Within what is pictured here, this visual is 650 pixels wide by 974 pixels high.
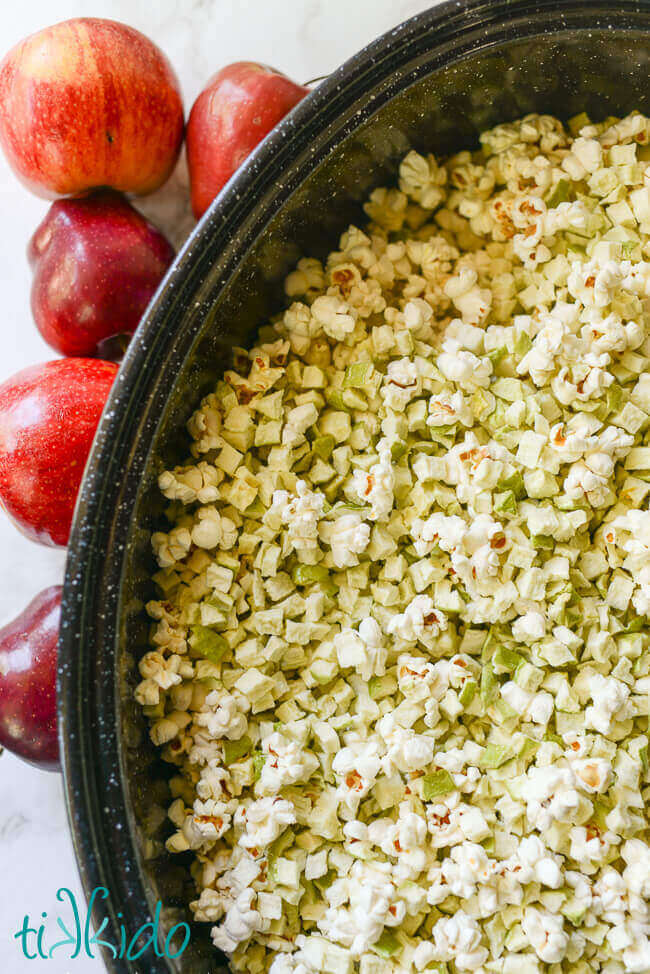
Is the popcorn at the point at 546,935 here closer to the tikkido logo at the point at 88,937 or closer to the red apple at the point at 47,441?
the tikkido logo at the point at 88,937

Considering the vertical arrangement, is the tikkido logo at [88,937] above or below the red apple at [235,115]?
below

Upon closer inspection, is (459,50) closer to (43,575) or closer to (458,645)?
(458,645)

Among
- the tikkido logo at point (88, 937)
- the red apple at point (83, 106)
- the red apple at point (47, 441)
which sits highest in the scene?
the red apple at point (83, 106)

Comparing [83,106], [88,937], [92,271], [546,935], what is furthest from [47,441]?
[546,935]

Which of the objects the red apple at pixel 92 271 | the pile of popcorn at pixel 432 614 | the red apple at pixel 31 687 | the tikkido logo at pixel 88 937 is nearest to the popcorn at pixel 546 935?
the pile of popcorn at pixel 432 614

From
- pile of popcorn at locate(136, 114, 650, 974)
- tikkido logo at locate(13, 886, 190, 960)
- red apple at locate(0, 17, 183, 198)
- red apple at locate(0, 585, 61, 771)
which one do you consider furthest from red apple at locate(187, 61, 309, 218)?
tikkido logo at locate(13, 886, 190, 960)

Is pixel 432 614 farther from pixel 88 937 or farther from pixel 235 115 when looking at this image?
pixel 235 115

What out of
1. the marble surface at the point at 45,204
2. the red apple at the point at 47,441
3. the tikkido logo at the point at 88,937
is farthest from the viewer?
the marble surface at the point at 45,204

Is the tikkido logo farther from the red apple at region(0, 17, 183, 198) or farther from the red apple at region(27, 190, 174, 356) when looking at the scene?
the red apple at region(0, 17, 183, 198)
